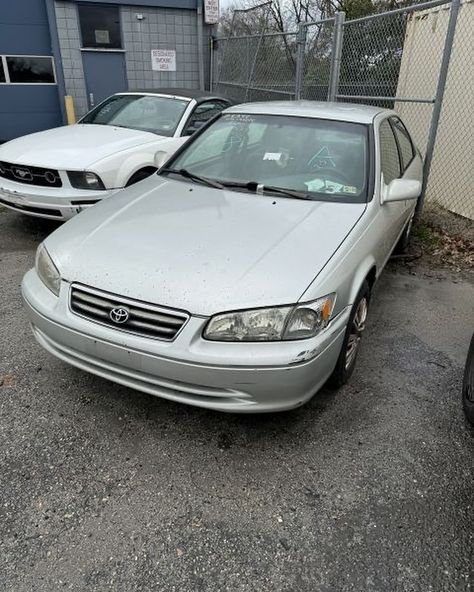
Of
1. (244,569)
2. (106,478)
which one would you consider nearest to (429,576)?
(244,569)

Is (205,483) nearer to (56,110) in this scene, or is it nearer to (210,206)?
(210,206)

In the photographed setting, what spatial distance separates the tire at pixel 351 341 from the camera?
271cm

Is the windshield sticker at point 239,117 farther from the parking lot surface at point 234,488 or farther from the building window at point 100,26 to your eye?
the building window at point 100,26

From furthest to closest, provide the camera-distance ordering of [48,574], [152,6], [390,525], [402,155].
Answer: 1. [152,6]
2. [402,155]
3. [390,525]
4. [48,574]

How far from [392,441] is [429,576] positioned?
0.78 metres

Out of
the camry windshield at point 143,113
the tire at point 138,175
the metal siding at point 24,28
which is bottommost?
the tire at point 138,175

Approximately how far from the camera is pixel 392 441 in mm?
2596

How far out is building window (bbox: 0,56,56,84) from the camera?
10875 millimetres

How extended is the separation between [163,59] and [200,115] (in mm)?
6666

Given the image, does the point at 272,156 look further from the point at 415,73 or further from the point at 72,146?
the point at 415,73

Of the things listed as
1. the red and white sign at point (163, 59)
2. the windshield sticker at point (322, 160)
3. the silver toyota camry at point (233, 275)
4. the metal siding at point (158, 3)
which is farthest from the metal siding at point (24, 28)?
the windshield sticker at point (322, 160)

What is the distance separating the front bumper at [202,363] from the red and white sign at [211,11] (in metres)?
11.2

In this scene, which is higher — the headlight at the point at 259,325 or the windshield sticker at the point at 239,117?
the windshield sticker at the point at 239,117

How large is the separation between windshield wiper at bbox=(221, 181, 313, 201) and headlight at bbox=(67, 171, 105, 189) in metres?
1.99
